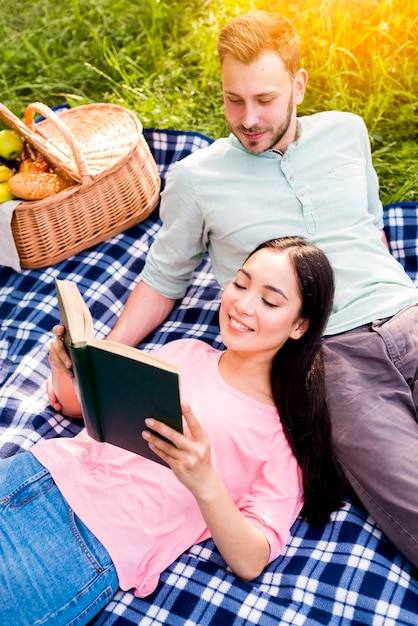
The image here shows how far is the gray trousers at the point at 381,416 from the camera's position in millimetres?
2074

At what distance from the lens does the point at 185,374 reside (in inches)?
85.9

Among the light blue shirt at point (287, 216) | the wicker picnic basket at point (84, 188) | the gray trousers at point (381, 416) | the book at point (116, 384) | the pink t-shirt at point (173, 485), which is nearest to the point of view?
the book at point (116, 384)

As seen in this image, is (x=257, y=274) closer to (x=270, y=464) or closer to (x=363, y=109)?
(x=270, y=464)

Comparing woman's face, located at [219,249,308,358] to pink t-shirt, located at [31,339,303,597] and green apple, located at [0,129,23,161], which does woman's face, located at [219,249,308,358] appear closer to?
pink t-shirt, located at [31,339,303,597]

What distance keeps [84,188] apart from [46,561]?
1797 millimetres

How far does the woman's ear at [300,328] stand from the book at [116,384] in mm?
639

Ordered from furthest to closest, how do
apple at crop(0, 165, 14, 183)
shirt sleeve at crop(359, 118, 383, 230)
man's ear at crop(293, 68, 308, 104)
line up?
apple at crop(0, 165, 14, 183) < shirt sleeve at crop(359, 118, 383, 230) < man's ear at crop(293, 68, 308, 104)

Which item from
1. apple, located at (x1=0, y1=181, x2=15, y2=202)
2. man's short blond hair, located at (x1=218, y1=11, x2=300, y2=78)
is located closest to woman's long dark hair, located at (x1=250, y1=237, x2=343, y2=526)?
man's short blond hair, located at (x1=218, y1=11, x2=300, y2=78)

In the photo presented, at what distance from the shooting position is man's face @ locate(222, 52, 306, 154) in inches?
99.3

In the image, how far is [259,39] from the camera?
2498 mm

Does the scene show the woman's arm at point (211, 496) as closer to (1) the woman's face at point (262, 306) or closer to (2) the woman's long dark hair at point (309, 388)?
(2) the woman's long dark hair at point (309, 388)

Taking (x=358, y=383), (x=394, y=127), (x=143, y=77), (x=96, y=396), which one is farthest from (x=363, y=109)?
(x=96, y=396)

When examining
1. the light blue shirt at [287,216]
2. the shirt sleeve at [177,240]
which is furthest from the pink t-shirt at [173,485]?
the shirt sleeve at [177,240]

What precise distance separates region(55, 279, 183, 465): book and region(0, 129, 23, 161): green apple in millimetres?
1681
